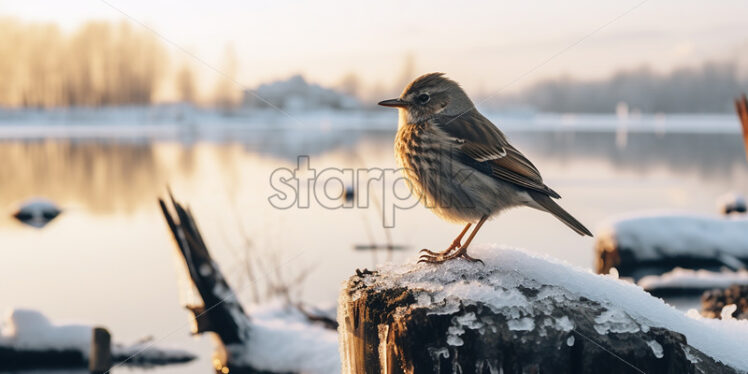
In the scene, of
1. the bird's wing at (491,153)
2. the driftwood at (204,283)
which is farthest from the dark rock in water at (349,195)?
the bird's wing at (491,153)

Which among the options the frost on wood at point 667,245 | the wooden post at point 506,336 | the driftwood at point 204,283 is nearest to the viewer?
the wooden post at point 506,336

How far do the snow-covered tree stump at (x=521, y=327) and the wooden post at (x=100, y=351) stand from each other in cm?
530

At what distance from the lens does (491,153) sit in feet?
14.5

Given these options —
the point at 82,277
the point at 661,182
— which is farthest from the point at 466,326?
the point at 661,182

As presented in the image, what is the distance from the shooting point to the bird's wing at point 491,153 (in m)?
4.25

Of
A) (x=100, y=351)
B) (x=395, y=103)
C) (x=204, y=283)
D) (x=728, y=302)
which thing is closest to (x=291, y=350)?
(x=204, y=283)

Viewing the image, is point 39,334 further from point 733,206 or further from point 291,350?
point 733,206

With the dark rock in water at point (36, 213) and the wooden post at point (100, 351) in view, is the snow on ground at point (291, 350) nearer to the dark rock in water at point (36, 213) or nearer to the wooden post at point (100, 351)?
the wooden post at point (100, 351)

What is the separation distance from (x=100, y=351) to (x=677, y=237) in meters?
10.4

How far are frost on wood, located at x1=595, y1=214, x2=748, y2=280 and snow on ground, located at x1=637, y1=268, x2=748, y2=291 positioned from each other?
53 centimetres

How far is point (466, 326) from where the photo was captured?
2.64 meters

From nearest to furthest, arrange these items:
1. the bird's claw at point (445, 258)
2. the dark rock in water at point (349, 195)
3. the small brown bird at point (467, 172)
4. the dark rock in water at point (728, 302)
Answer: the bird's claw at point (445, 258), the small brown bird at point (467, 172), the dark rock in water at point (728, 302), the dark rock in water at point (349, 195)

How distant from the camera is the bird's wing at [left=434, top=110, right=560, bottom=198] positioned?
425 centimetres

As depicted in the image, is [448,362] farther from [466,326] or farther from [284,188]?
[284,188]
